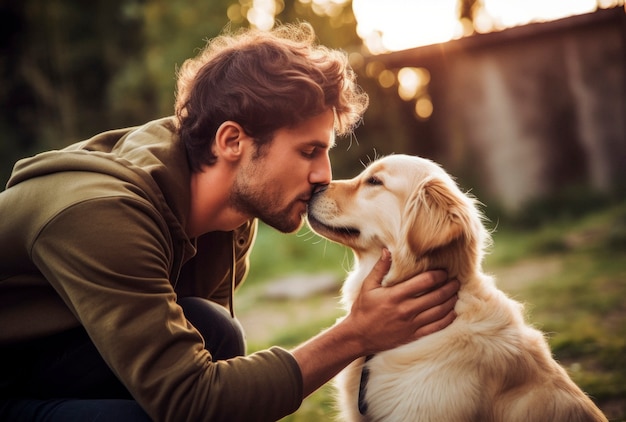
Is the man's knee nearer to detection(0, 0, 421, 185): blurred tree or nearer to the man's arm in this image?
the man's arm

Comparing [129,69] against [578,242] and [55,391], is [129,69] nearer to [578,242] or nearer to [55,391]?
[578,242]

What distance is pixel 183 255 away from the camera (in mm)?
2133

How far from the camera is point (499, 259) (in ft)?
22.5

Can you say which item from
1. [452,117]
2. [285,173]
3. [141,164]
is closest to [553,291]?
[285,173]

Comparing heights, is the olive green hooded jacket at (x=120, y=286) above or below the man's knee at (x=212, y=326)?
above

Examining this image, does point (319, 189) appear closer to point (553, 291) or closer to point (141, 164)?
point (141, 164)

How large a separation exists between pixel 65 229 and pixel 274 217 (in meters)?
0.82

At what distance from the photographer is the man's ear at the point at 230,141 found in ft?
7.39

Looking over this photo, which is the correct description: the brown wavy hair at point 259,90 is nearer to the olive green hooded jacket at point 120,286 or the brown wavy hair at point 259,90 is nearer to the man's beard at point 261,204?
the man's beard at point 261,204

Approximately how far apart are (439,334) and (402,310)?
18 centimetres

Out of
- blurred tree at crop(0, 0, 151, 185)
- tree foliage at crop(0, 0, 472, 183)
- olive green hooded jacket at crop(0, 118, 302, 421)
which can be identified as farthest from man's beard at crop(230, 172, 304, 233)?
blurred tree at crop(0, 0, 151, 185)

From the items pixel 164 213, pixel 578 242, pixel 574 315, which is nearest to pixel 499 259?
pixel 578 242

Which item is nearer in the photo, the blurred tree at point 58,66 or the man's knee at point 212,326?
the man's knee at point 212,326

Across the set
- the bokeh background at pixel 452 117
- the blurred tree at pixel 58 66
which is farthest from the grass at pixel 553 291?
the blurred tree at pixel 58 66
